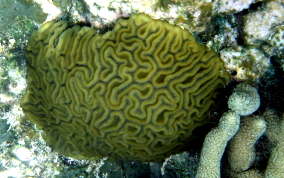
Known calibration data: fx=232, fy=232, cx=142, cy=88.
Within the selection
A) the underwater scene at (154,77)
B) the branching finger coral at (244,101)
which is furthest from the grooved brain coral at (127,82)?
the branching finger coral at (244,101)

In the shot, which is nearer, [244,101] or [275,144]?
[244,101]

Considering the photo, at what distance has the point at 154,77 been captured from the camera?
3.57m

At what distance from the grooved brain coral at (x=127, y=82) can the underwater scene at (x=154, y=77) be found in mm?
16

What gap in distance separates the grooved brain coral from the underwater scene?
0.05 ft

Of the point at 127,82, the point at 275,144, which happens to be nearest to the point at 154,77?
the point at 127,82

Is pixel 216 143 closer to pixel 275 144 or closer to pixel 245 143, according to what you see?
pixel 245 143

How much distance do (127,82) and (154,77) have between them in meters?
0.43

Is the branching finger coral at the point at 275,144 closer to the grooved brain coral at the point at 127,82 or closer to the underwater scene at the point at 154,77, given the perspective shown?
the underwater scene at the point at 154,77

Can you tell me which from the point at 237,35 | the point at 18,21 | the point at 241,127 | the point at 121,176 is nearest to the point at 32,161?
the point at 121,176

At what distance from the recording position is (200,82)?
3656 millimetres

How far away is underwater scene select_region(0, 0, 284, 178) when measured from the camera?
3.32 m

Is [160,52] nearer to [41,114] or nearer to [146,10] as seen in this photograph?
[146,10]

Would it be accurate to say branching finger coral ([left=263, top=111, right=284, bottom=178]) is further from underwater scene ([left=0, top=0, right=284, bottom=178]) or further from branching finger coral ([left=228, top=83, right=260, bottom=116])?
branching finger coral ([left=228, top=83, right=260, bottom=116])

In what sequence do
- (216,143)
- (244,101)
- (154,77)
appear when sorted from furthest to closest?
(154,77)
(216,143)
(244,101)
